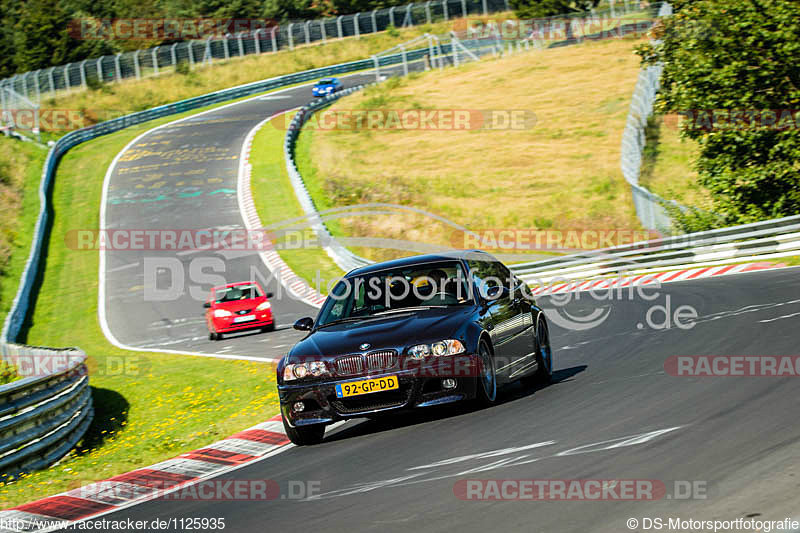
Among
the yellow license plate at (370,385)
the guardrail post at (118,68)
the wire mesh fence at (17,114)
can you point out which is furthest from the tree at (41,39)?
the yellow license plate at (370,385)

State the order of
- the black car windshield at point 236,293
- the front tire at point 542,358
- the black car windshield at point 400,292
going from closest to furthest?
the black car windshield at point 400,292
the front tire at point 542,358
the black car windshield at point 236,293

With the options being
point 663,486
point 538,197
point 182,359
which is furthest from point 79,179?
point 663,486

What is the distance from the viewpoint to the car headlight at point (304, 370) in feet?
28.1

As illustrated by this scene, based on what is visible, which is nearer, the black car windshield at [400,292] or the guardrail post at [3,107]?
the black car windshield at [400,292]

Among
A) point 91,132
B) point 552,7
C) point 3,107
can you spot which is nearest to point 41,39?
point 91,132

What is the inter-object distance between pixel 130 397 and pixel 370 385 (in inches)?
351

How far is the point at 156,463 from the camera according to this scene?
371 inches

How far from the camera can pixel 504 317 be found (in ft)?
31.5

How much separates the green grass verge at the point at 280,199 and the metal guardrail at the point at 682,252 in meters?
6.54

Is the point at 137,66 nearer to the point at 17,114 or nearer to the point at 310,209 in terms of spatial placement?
the point at 17,114

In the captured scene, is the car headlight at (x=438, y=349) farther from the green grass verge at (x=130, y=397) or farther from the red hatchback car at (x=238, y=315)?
the red hatchback car at (x=238, y=315)

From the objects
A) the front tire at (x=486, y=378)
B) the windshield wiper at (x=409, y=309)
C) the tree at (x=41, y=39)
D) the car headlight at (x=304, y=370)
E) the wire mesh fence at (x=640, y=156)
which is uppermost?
the tree at (x=41, y=39)

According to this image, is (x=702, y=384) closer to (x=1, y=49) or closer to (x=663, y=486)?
(x=663, y=486)

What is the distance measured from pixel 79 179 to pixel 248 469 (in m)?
39.3
